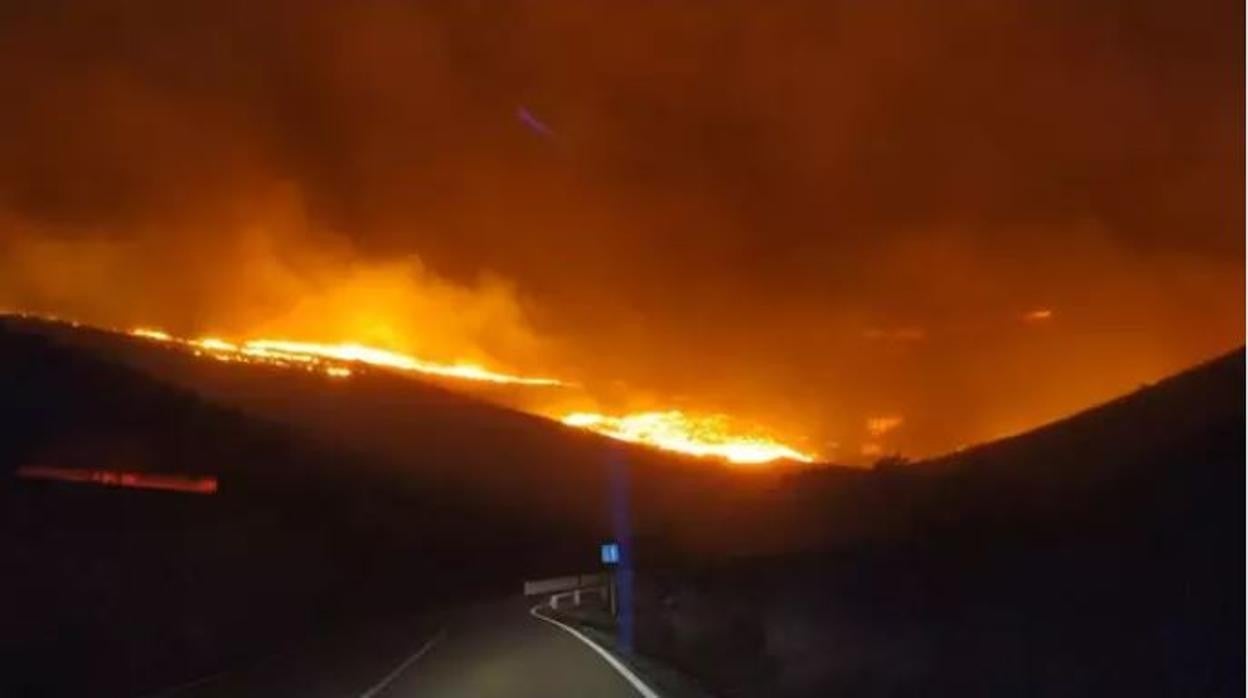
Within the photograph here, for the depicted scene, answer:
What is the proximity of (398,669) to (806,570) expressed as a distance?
757 cm

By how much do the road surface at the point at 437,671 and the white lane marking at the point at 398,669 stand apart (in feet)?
0.05

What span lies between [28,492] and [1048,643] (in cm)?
3437

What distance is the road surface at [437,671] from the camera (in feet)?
67.8

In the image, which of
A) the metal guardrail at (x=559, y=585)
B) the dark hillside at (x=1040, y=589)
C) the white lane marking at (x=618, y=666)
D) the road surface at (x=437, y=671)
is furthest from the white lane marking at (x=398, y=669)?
the metal guardrail at (x=559, y=585)

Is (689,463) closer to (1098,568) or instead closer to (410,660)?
(410,660)

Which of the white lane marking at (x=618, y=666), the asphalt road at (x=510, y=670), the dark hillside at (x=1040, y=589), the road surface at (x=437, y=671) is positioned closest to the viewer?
the dark hillside at (x=1040, y=589)

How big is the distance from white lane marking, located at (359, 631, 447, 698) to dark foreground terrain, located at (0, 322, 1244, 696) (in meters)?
0.39

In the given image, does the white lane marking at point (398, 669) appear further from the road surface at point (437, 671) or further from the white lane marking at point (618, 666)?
the white lane marking at point (618, 666)

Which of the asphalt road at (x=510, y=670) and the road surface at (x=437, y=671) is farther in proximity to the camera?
the road surface at (x=437, y=671)

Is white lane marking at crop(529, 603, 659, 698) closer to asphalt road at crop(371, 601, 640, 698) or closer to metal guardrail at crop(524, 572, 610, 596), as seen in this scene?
asphalt road at crop(371, 601, 640, 698)

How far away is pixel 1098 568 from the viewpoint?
13711 mm

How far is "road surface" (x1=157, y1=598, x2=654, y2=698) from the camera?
67.8 feet

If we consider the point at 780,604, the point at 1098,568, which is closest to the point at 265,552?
the point at 780,604

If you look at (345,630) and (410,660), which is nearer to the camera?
(410,660)
